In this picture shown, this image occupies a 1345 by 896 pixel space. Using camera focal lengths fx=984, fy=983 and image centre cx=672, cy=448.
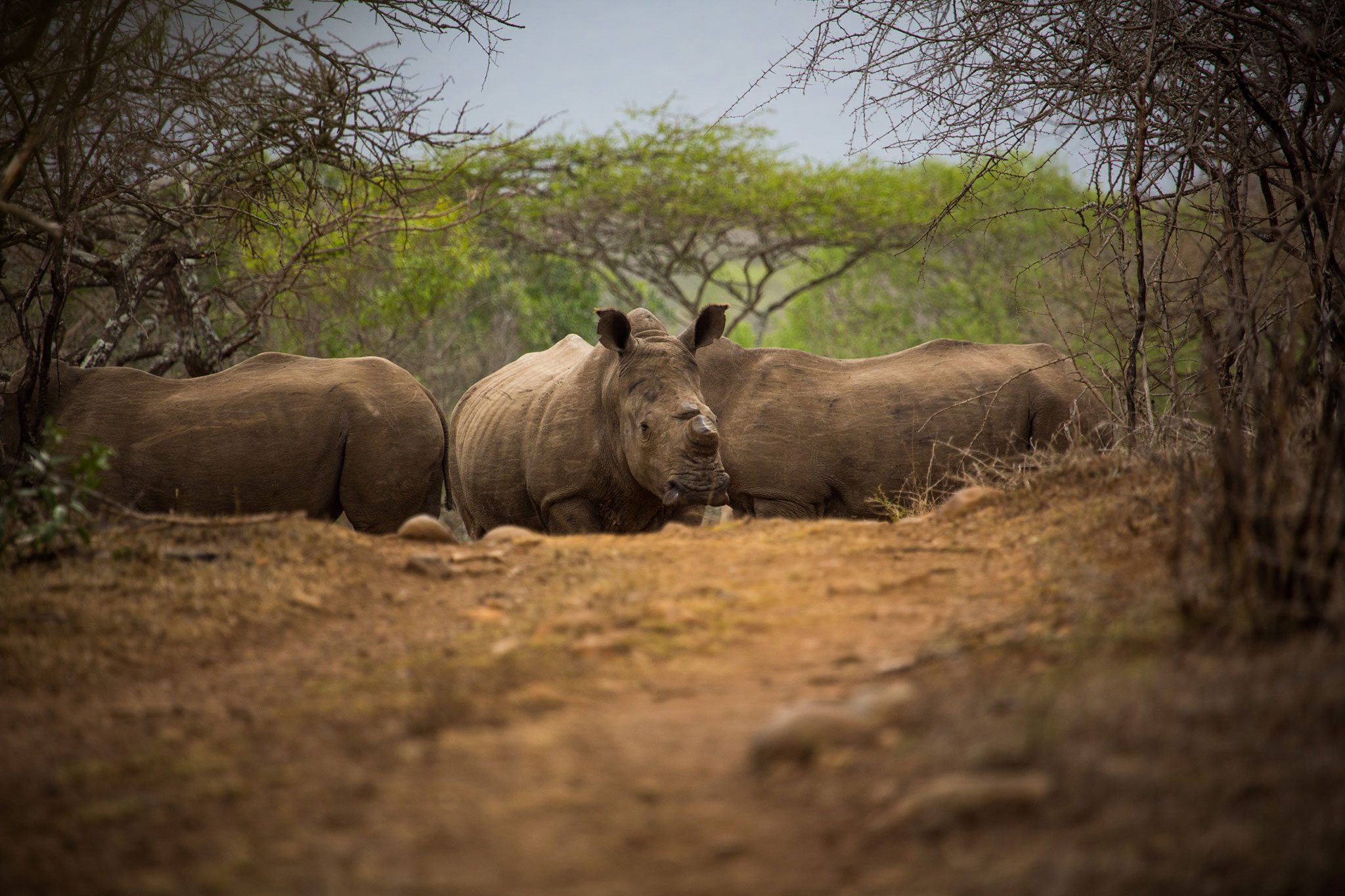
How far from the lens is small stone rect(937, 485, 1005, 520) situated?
14.7 ft

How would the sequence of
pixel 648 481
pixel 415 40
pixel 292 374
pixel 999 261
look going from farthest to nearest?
pixel 999 261, pixel 415 40, pixel 292 374, pixel 648 481

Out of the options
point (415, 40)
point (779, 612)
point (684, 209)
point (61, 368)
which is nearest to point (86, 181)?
point (61, 368)

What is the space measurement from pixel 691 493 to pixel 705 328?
4.67 feet

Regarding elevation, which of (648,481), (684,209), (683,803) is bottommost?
(683,803)

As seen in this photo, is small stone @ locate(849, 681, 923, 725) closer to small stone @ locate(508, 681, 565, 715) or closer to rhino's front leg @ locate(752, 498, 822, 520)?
small stone @ locate(508, 681, 565, 715)

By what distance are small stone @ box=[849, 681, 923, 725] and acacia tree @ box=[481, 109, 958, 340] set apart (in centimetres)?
1550

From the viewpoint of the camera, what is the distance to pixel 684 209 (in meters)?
18.0

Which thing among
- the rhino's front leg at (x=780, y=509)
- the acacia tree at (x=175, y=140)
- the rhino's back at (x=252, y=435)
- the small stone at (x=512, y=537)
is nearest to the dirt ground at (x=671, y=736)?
the small stone at (x=512, y=537)

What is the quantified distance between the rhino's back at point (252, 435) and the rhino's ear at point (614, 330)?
1.57 m

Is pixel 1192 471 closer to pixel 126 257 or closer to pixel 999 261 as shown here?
pixel 126 257

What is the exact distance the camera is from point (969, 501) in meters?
4.50

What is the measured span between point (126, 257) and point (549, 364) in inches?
140

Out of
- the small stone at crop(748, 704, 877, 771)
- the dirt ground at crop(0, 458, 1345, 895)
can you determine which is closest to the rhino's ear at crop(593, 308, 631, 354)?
the dirt ground at crop(0, 458, 1345, 895)

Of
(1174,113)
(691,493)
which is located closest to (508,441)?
(691,493)
